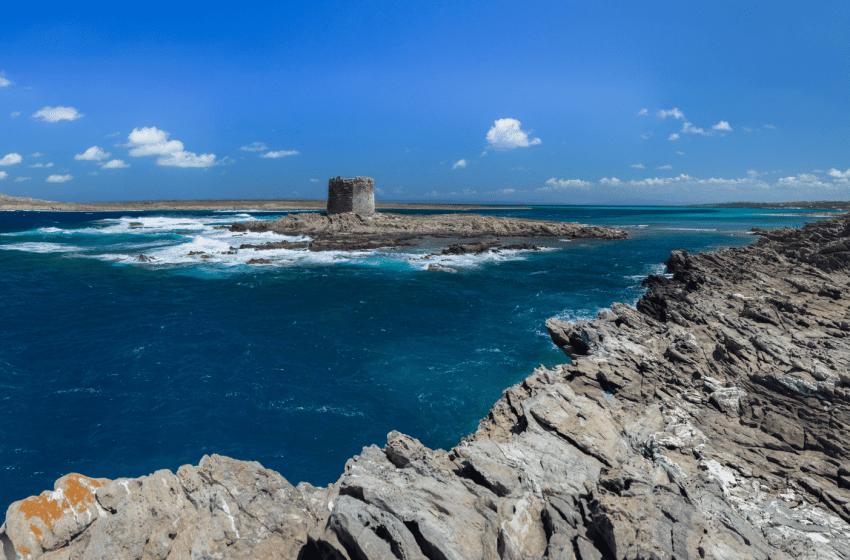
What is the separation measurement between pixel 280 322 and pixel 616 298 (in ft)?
59.4

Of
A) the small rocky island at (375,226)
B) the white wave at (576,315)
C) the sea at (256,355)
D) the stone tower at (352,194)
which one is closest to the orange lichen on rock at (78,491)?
the sea at (256,355)

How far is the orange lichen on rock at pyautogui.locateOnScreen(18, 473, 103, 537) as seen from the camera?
14.5ft

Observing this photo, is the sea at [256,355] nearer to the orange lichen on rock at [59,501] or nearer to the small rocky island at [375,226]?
the orange lichen on rock at [59,501]

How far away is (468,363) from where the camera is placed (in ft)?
49.1

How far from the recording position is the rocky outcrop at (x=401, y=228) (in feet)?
158

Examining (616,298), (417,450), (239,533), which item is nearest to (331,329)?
(417,450)

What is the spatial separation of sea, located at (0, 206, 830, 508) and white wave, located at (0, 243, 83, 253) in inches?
209

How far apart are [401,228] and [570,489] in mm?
48603

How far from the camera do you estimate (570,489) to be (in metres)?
5.41

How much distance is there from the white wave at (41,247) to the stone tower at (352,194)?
27494 mm

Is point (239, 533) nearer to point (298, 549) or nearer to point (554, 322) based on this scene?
point (298, 549)

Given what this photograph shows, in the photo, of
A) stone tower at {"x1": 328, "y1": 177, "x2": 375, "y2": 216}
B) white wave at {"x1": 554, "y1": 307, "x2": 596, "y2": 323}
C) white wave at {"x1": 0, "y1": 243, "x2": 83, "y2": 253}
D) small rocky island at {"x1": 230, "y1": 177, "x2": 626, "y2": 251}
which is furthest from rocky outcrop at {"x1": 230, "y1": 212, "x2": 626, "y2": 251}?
white wave at {"x1": 554, "y1": 307, "x2": 596, "y2": 323}

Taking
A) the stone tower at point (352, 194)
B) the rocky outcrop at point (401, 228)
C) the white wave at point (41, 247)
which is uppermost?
the stone tower at point (352, 194)

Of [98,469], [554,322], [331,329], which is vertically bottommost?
[98,469]
